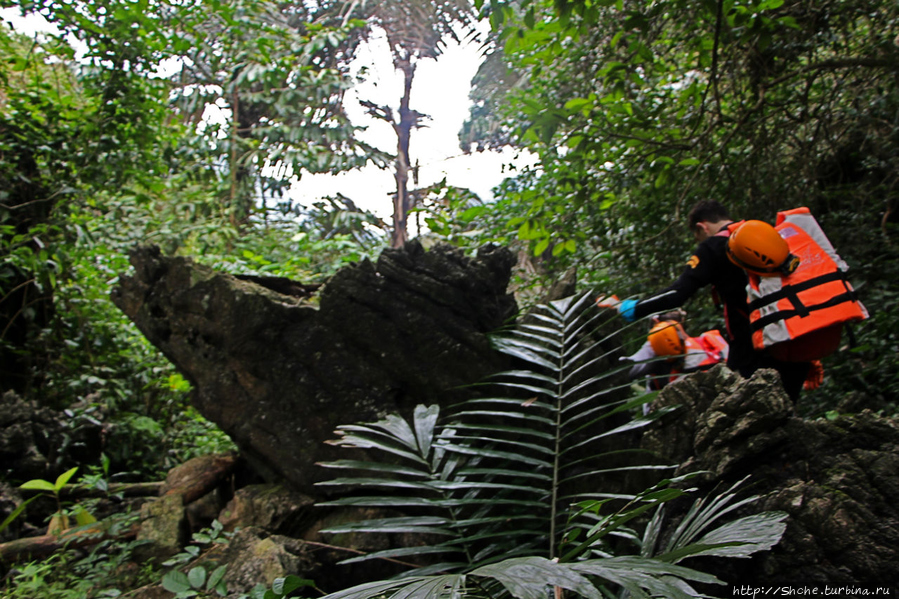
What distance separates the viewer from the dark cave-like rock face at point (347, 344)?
108 inches

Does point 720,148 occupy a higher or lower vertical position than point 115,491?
higher

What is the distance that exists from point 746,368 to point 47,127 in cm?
536

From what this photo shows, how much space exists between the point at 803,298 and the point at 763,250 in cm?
28

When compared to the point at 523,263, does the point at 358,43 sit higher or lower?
higher

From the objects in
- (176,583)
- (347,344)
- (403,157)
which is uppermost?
(403,157)

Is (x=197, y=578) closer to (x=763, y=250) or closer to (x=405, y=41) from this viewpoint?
(x=763, y=250)

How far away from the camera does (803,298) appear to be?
2.57m

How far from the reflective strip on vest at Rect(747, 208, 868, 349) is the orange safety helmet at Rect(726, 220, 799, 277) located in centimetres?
4

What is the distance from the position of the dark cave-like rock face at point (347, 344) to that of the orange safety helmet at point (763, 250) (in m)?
1.08

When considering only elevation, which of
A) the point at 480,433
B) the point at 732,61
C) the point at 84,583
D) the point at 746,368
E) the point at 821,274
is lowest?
the point at 84,583

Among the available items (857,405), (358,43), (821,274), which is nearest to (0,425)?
(821,274)

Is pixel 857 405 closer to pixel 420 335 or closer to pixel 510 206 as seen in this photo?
pixel 420 335

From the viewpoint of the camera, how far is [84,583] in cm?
245

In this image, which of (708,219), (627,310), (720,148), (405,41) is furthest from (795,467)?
(405,41)
